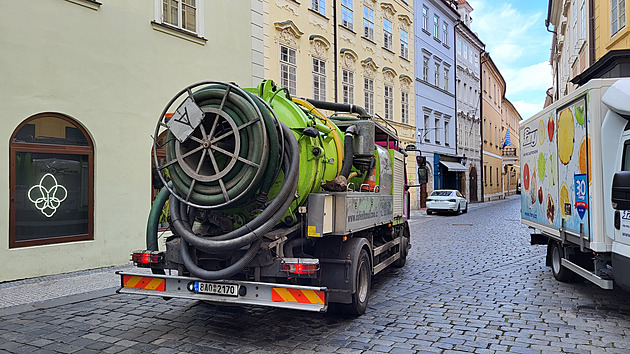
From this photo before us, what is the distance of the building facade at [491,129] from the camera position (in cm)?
4278

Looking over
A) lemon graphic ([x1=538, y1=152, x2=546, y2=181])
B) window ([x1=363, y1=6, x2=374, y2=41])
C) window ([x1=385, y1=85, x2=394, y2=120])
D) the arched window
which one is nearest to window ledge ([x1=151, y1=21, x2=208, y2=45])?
the arched window

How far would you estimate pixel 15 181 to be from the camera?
27.1ft

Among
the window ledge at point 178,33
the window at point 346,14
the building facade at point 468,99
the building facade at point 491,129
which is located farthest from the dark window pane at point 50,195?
the building facade at point 491,129

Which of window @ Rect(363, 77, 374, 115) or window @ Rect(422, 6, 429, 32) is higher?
window @ Rect(422, 6, 429, 32)

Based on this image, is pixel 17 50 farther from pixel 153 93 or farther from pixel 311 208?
pixel 311 208

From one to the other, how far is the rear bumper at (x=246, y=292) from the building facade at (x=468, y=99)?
32020 mm

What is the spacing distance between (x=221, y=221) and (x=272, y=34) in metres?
11.8

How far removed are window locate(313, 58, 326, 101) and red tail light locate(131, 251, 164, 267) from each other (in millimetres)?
13606

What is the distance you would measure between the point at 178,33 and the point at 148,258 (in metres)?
7.20

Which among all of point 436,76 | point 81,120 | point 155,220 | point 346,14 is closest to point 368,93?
point 346,14

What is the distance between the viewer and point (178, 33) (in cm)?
1116

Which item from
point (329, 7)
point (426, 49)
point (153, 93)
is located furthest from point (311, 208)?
point (426, 49)

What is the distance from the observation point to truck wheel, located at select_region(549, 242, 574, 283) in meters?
7.63

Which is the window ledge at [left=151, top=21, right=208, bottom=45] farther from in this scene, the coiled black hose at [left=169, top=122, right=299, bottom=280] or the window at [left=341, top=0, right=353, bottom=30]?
the window at [left=341, top=0, right=353, bottom=30]
